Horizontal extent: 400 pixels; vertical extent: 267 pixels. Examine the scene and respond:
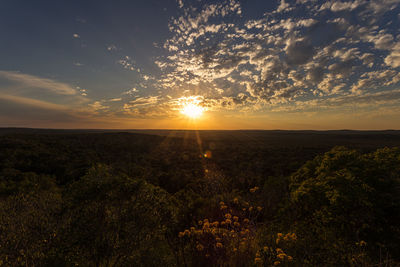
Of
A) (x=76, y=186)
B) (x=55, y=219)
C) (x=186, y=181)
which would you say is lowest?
(x=186, y=181)

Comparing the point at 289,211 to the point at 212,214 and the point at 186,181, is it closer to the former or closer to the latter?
the point at 212,214

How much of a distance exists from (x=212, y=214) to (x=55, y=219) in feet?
28.0

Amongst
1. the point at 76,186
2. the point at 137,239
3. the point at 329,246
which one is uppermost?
the point at 76,186

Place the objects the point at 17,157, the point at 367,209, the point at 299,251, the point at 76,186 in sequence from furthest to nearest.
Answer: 1. the point at 17,157
2. the point at 367,209
3. the point at 299,251
4. the point at 76,186

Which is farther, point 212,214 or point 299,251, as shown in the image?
point 212,214

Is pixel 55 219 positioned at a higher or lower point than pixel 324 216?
higher

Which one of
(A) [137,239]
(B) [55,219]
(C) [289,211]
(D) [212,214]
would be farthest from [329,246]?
(B) [55,219]

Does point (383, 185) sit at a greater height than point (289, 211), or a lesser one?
greater

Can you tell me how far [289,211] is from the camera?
430 inches

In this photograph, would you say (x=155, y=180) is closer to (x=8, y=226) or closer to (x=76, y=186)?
(x=76, y=186)

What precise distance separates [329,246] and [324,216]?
1.81 m

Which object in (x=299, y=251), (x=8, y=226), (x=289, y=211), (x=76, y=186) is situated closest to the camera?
(x=8, y=226)

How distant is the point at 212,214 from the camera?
37.7 feet

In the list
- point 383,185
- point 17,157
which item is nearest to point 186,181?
point 383,185
